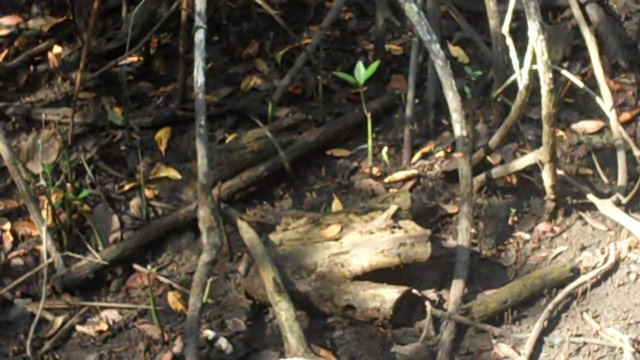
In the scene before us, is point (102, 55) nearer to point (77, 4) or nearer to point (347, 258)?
point (77, 4)

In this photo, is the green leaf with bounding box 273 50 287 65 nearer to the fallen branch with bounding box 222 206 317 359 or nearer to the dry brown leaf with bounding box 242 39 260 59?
the dry brown leaf with bounding box 242 39 260 59

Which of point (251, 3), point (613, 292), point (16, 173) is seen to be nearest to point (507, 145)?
point (613, 292)

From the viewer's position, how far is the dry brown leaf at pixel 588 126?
4137mm

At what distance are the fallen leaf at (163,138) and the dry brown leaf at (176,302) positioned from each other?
69 centimetres

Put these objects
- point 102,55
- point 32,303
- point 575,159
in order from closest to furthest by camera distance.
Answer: point 32,303 → point 575,159 → point 102,55

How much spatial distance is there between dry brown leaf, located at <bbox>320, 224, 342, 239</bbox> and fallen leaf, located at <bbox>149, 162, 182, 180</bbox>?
0.70 m

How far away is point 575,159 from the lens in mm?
4051

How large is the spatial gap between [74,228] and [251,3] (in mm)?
1315

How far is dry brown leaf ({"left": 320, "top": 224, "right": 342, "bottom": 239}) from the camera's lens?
11.9 feet

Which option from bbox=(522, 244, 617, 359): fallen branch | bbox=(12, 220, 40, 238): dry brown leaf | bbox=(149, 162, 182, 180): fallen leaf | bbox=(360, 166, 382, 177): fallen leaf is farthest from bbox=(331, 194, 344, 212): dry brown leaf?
bbox=(12, 220, 40, 238): dry brown leaf

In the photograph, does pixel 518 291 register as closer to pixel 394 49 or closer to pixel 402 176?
pixel 402 176

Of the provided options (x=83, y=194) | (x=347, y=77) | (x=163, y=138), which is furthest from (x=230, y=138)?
(x=83, y=194)

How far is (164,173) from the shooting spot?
13.3 feet

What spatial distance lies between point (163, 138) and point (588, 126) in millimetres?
1679
